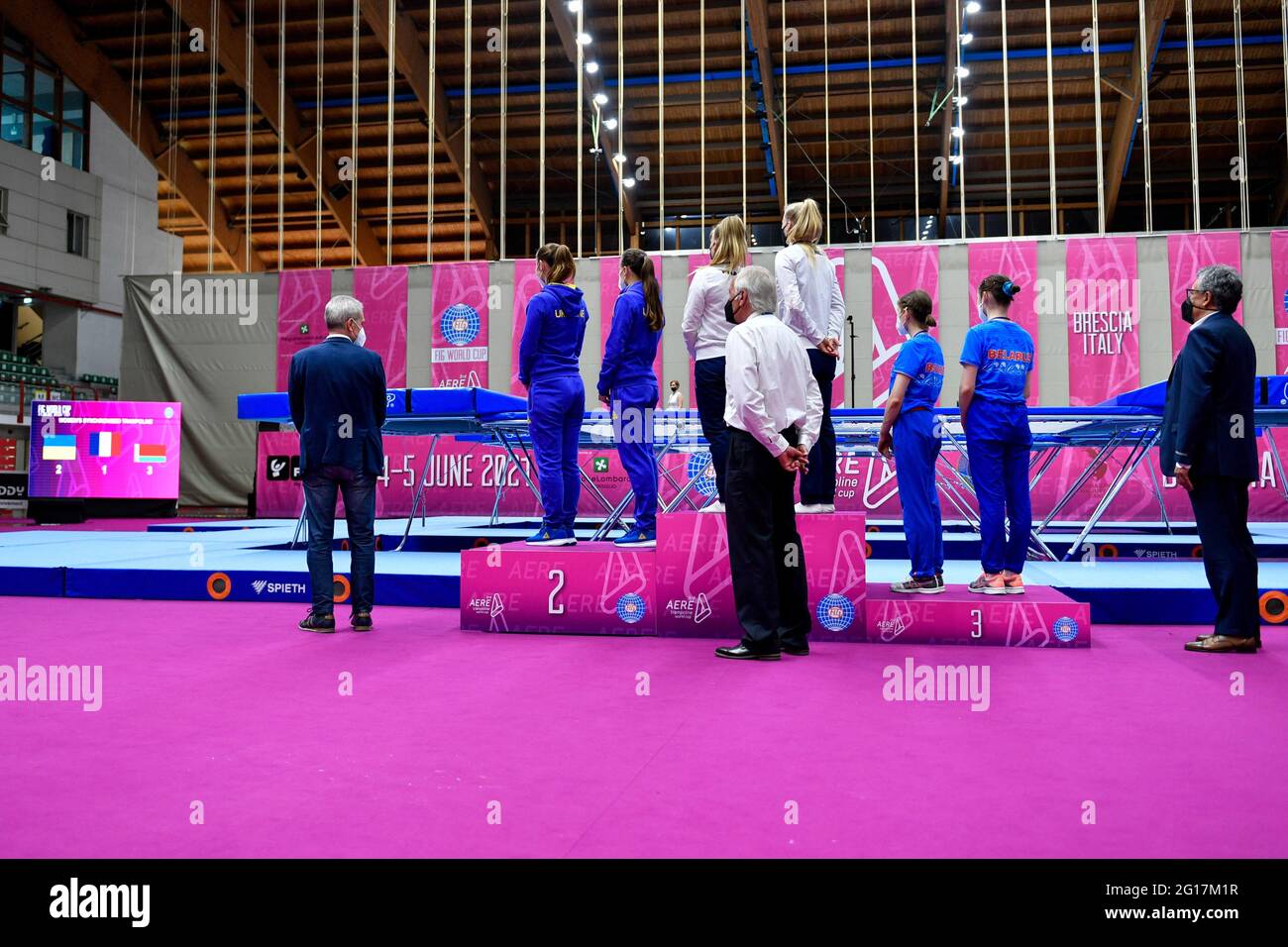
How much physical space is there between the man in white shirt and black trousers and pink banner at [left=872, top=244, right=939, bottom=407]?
7.07 meters

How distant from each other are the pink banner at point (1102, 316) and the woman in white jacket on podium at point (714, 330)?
23.8ft

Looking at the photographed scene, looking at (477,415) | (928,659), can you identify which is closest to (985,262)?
(477,415)

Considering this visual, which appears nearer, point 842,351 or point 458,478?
point 842,351

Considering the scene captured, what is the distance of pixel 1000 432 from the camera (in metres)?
3.84

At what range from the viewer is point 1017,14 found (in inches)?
538

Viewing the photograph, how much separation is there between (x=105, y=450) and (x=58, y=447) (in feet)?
1.46

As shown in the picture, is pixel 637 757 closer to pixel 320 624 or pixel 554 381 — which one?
pixel 320 624

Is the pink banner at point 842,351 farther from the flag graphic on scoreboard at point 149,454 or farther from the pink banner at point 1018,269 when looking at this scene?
the flag graphic on scoreboard at point 149,454

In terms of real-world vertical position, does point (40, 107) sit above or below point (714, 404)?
above

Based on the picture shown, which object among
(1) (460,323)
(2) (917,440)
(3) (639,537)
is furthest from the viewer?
(1) (460,323)

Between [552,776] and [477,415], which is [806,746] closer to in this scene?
[552,776]

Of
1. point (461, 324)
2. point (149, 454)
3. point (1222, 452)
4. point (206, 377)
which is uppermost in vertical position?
point (461, 324)

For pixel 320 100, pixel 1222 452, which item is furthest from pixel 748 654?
pixel 320 100
